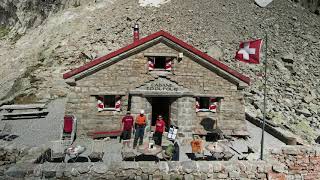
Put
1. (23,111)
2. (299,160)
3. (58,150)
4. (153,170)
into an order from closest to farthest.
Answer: (153,170)
(58,150)
(299,160)
(23,111)

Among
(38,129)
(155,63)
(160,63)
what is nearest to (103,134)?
(155,63)

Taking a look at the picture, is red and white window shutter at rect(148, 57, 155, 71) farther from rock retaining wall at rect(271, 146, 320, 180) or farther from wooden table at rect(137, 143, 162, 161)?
rock retaining wall at rect(271, 146, 320, 180)

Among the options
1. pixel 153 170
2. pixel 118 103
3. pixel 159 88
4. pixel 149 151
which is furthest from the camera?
pixel 159 88

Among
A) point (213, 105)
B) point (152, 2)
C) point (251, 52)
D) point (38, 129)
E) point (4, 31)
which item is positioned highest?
point (152, 2)

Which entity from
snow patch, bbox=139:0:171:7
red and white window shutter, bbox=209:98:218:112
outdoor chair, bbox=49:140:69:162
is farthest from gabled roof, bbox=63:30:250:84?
snow patch, bbox=139:0:171:7

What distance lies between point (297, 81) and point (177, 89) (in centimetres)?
1868

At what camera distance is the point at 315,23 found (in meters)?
39.2

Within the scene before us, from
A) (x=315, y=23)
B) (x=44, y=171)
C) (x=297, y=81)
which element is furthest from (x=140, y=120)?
(x=315, y=23)

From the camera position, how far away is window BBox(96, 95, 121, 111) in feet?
50.5

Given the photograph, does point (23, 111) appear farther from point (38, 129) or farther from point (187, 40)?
point (187, 40)

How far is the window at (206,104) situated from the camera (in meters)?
16.3

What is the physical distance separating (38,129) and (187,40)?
68.9 feet

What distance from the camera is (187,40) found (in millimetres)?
34469

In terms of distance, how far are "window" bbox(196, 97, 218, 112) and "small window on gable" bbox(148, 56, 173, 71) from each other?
2343 millimetres
